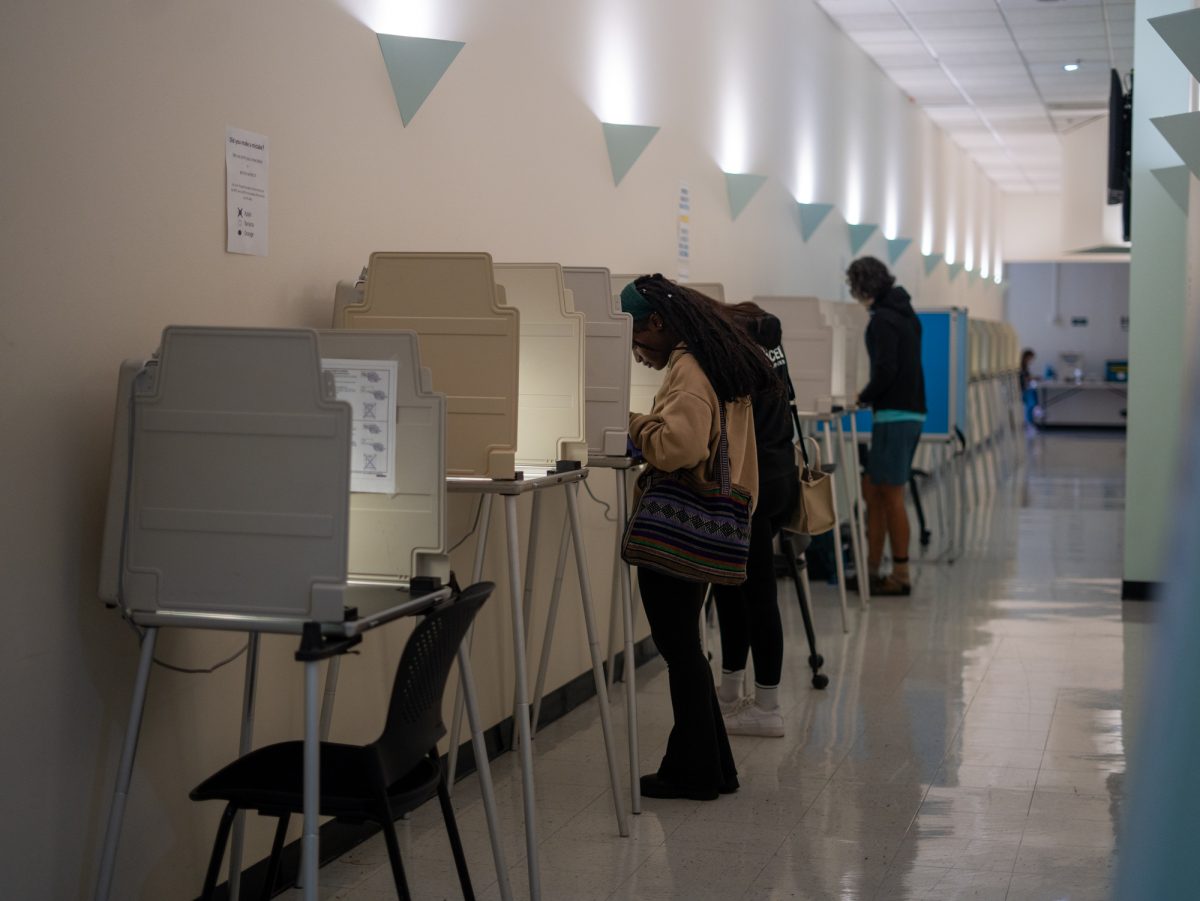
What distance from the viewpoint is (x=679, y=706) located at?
128 inches

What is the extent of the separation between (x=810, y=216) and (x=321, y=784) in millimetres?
6155

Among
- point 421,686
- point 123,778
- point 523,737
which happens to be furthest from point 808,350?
point 123,778

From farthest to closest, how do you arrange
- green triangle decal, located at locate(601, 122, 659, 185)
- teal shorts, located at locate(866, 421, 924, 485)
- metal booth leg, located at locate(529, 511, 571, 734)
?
teal shorts, located at locate(866, 421, 924, 485) → green triangle decal, located at locate(601, 122, 659, 185) → metal booth leg, located at locate(529, 511, 571, 734)

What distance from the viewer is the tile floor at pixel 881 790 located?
283 cm

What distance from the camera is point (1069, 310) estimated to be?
19.6 meters

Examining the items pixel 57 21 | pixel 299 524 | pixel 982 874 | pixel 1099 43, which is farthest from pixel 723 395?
pixel 1099 43

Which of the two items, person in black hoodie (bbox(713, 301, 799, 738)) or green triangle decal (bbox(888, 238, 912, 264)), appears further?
green triangle decal (bbox(888, 238, 912, 264))

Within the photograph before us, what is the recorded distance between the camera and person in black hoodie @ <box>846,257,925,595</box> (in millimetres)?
6023

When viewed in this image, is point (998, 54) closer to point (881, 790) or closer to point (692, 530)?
point (881, 790)

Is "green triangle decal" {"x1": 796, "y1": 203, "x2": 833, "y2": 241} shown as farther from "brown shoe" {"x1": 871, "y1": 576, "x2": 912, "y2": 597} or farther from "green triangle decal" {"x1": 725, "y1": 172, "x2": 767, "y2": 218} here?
"brown shoe" {"x1": 871, "y1": 576, "x2": 912, "y2": 597}

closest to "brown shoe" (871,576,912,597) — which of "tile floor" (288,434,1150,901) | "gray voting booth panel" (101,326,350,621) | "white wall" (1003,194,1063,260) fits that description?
"tile floor" (288,434,1150,901)

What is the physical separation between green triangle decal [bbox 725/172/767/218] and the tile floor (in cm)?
194

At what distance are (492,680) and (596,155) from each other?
184cm

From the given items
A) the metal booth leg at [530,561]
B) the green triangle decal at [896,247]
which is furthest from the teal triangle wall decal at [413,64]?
the green triangle decal at [896,247]
